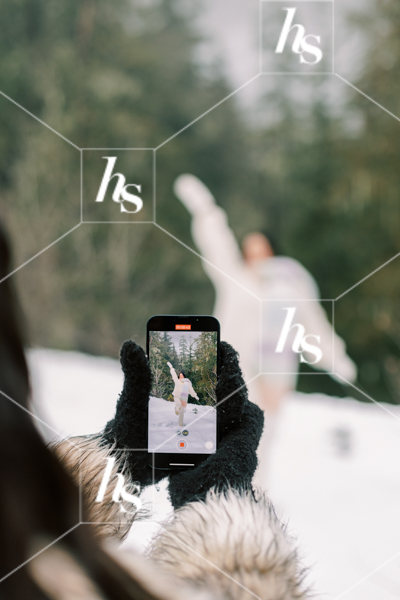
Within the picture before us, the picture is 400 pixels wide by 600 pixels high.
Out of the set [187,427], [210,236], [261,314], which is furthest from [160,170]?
[187,427]

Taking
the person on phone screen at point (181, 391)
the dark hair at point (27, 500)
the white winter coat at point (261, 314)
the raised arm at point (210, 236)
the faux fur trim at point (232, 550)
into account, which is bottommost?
the faux fur trim at point (232, 550)

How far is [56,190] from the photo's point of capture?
92 centimetres

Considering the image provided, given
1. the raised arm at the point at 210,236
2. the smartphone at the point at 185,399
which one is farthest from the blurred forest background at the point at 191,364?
the raised arm at the point at 210,236

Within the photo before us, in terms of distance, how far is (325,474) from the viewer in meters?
0.55

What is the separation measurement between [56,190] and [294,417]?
70 centimetres

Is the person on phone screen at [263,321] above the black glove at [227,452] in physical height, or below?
above

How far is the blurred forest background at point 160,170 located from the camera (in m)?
0.70

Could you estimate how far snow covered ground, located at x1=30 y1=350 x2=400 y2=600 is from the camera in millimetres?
497

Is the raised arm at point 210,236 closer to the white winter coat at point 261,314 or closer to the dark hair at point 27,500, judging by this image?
the white winter coat at point 261,314

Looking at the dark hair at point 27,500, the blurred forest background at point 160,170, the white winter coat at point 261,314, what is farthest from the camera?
the blurred forest background at point 160,170

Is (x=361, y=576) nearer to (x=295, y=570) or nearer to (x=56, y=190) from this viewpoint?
(x=295, y=570)

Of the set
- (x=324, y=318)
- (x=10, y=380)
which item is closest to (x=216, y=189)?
(x=324, y=318)

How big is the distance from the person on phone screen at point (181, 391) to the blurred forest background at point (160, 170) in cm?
7

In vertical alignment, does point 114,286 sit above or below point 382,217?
below
